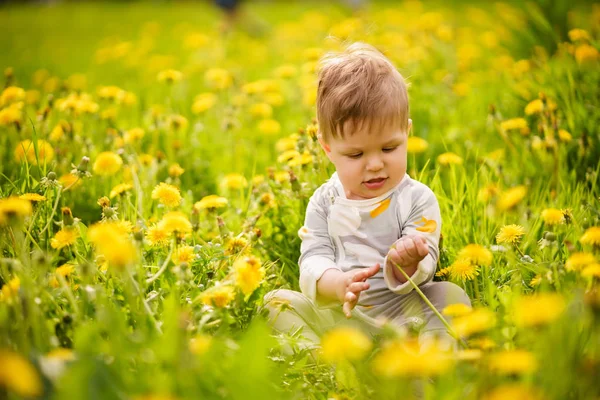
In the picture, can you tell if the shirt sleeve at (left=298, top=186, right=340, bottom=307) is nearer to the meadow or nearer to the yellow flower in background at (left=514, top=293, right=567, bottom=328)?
the meadow

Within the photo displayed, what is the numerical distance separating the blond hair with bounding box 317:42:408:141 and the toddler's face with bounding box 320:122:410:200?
0.08 feet

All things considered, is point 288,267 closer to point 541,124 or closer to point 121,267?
point 121,267

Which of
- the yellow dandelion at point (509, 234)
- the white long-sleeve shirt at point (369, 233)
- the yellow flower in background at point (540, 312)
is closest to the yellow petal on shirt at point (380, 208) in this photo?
the white long-sleeve shirt at point (369, 233)

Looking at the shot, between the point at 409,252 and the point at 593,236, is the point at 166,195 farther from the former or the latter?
the point at 593,236

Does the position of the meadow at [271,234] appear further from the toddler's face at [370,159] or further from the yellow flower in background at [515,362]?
the toddler's face at [370,159]

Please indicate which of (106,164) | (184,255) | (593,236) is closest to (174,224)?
(184,255)

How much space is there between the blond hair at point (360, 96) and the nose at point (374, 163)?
0.28 feet

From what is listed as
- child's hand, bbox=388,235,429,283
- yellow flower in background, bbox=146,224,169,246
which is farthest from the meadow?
child's hand, bbox=388,235,429,283

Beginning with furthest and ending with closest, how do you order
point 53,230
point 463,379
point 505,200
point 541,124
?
point 541,124 → point 53,230 → point 505,200 → point 463,379

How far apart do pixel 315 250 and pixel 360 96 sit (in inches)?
19.0

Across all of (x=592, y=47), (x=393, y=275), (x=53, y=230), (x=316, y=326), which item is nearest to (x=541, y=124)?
(x=592, y=47)

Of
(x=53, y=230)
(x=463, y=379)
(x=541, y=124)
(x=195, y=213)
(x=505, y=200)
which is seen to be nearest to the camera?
(x=463, y=379)

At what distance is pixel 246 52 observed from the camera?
5656 mm

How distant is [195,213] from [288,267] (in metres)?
0.39
